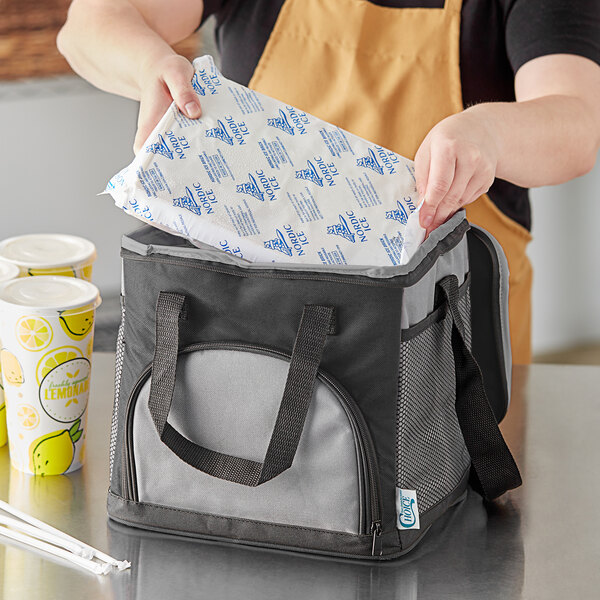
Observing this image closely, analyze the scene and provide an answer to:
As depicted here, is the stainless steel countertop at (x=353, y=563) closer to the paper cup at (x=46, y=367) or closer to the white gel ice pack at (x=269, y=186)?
the paper cup at (x=46, y=367)

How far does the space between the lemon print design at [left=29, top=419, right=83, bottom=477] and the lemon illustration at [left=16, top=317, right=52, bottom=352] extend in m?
0.10

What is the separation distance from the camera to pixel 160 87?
0.93 m

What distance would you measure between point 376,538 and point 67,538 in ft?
0.87

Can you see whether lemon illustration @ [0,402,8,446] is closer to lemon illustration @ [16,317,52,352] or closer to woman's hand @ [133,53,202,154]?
lemon illustration @ [16,317,52,352]

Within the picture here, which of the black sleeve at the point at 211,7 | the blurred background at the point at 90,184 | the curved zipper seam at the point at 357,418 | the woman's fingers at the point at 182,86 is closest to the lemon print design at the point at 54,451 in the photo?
the curved zipper seam at the point at 357,418

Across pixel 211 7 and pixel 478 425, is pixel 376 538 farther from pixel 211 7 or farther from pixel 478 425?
pixel 211 7

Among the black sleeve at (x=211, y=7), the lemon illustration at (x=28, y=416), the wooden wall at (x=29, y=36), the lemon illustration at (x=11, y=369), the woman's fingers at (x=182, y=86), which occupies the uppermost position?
the woman's fingers at (x=182, y=86)

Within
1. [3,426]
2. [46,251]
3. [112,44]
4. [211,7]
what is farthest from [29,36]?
[3,426]

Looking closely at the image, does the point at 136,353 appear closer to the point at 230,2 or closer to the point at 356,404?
the point at 356,404

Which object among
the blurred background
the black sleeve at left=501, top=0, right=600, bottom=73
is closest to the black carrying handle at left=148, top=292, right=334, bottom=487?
the black sleeve at left=501, top=0, right=600, bottom=73

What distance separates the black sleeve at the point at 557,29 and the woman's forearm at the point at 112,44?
0.41 metres

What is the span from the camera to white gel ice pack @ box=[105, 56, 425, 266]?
30.5 inches

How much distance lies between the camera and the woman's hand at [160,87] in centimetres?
86

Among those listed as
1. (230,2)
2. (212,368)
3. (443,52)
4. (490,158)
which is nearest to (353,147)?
(490,158)
